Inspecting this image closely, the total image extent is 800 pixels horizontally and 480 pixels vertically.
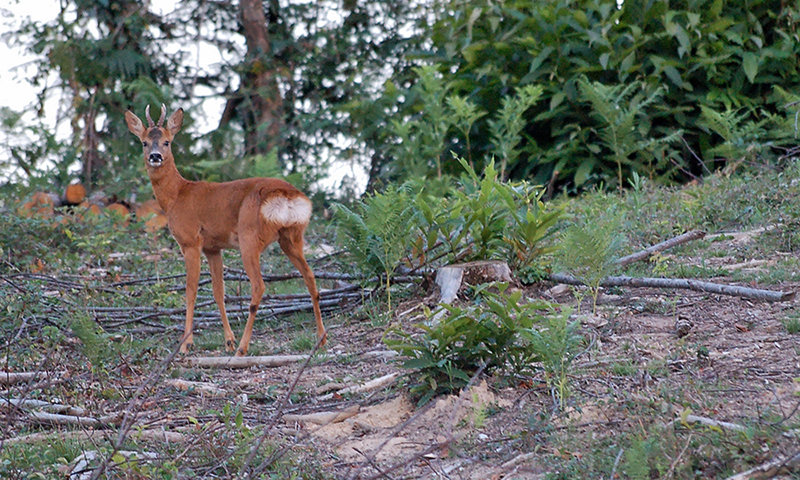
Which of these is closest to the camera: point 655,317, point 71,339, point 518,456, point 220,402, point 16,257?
point 518,456

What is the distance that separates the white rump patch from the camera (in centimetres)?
562

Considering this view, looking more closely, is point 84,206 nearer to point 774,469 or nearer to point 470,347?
point 470,347

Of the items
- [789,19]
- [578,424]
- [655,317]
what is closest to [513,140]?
[789,19]

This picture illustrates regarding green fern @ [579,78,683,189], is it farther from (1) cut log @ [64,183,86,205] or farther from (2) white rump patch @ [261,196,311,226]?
(1) cut log @ [64,183,86,205]

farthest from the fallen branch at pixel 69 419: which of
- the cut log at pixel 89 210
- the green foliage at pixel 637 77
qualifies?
the green foliage at pixel 637 77

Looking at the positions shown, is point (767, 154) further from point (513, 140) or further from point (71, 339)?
point (71, 339)

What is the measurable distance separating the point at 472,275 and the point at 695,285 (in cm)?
147

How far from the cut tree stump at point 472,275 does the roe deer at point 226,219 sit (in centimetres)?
92

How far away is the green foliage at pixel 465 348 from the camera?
4031 millimetres

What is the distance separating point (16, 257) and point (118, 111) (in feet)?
14.8

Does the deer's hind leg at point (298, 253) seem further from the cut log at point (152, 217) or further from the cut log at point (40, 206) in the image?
the cut log at point (40, 206)

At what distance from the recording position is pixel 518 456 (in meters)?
3.36

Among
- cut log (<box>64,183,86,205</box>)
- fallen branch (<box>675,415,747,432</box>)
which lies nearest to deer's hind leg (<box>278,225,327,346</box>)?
fallen branch (<box>675,415,747,432</box>)

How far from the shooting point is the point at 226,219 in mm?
5973
